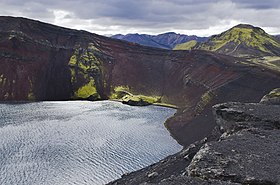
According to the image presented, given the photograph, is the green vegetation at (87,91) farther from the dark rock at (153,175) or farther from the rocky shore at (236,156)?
the dark rock at (153,175)

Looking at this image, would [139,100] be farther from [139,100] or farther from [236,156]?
[236,156]

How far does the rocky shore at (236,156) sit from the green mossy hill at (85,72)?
64.5 meters

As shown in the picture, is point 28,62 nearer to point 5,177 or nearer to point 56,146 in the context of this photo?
point 56,146

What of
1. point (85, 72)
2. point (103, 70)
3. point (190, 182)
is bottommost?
point (190, 182)

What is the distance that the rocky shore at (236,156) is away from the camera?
1709cm

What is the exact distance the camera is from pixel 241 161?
18.8 metres

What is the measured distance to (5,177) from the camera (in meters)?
35.6

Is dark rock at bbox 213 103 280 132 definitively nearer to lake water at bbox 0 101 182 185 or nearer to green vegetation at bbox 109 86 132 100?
lake water at bbox 0 101 182 185

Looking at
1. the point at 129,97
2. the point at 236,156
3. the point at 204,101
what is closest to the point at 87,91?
the point at 129,97

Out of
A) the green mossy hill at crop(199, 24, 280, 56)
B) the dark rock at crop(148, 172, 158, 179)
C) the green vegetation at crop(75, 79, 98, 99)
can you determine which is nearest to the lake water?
the dark rock at crop(148, 172, 158, 179)

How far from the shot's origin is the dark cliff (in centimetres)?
7738

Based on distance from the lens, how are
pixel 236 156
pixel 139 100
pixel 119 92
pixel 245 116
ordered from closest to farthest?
pixel 236 156
pixel 245 116
pixel 139 100
pixel 119 92

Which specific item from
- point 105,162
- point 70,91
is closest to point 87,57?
point 70,91

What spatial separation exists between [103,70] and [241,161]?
88.4 metres
